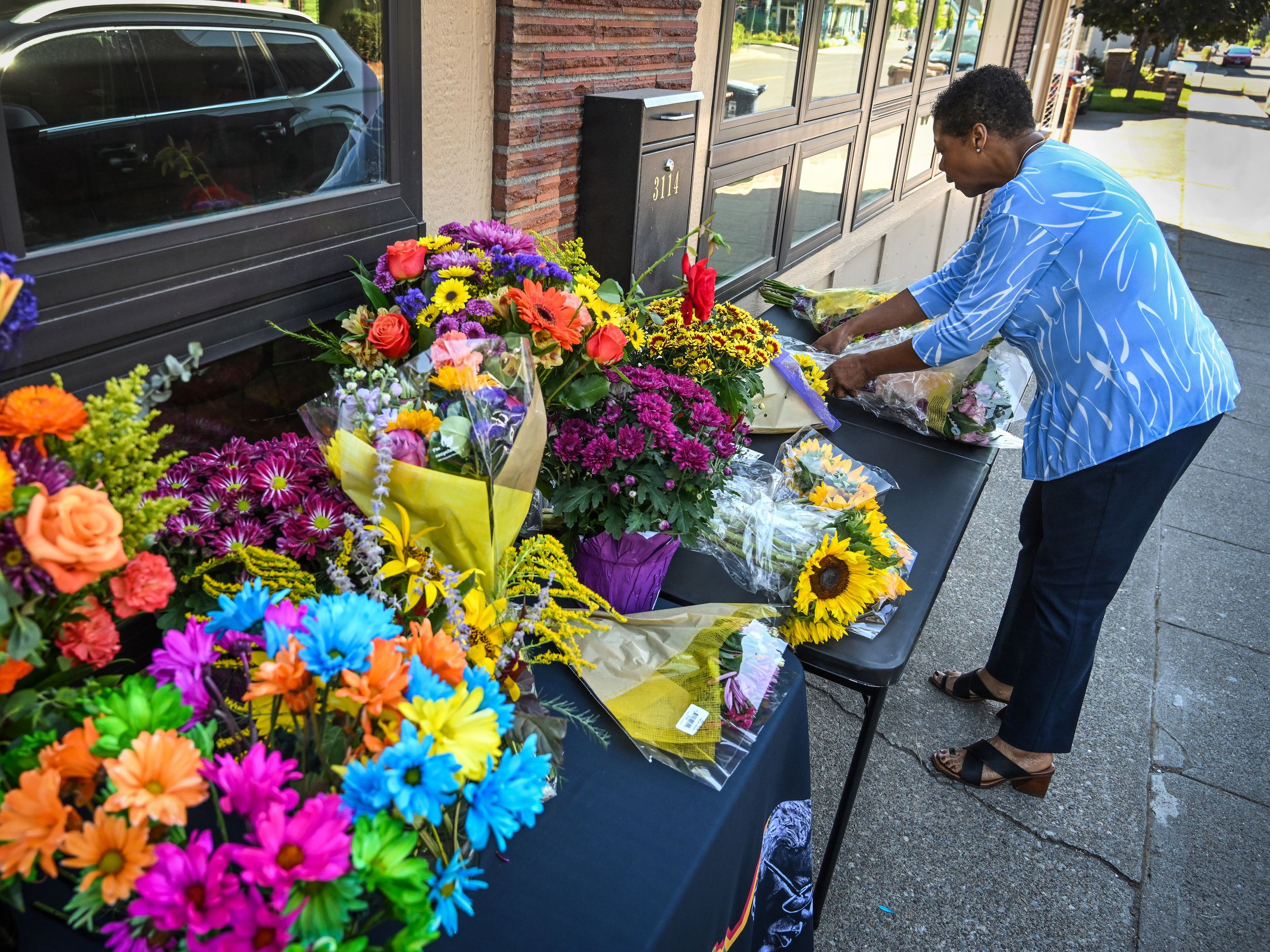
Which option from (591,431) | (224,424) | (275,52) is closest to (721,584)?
(591,431)

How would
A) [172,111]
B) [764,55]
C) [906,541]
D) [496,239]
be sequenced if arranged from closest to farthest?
[172,111] < [496,239] < [906,541] < [764,55]

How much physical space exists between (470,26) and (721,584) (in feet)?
4.87

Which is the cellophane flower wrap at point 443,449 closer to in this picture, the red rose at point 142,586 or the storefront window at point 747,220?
the red rose at point 142,586

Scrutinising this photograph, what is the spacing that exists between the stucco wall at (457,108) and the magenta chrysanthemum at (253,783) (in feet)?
5.63

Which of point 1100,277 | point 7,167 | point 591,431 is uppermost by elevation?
point 7,167

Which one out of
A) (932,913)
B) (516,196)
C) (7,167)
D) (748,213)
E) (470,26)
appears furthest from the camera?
(748,213)

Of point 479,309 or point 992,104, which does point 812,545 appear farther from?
point 992,104

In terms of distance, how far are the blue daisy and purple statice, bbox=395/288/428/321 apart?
0.93 meters

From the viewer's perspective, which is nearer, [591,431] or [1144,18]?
[591,431]

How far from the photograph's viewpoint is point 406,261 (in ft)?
5.49

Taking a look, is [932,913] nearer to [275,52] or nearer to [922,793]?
[922,793]

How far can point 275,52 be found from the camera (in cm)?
182

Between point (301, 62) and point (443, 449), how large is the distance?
1.15m

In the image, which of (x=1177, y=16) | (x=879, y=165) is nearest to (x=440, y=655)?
(x=879, y=165)
